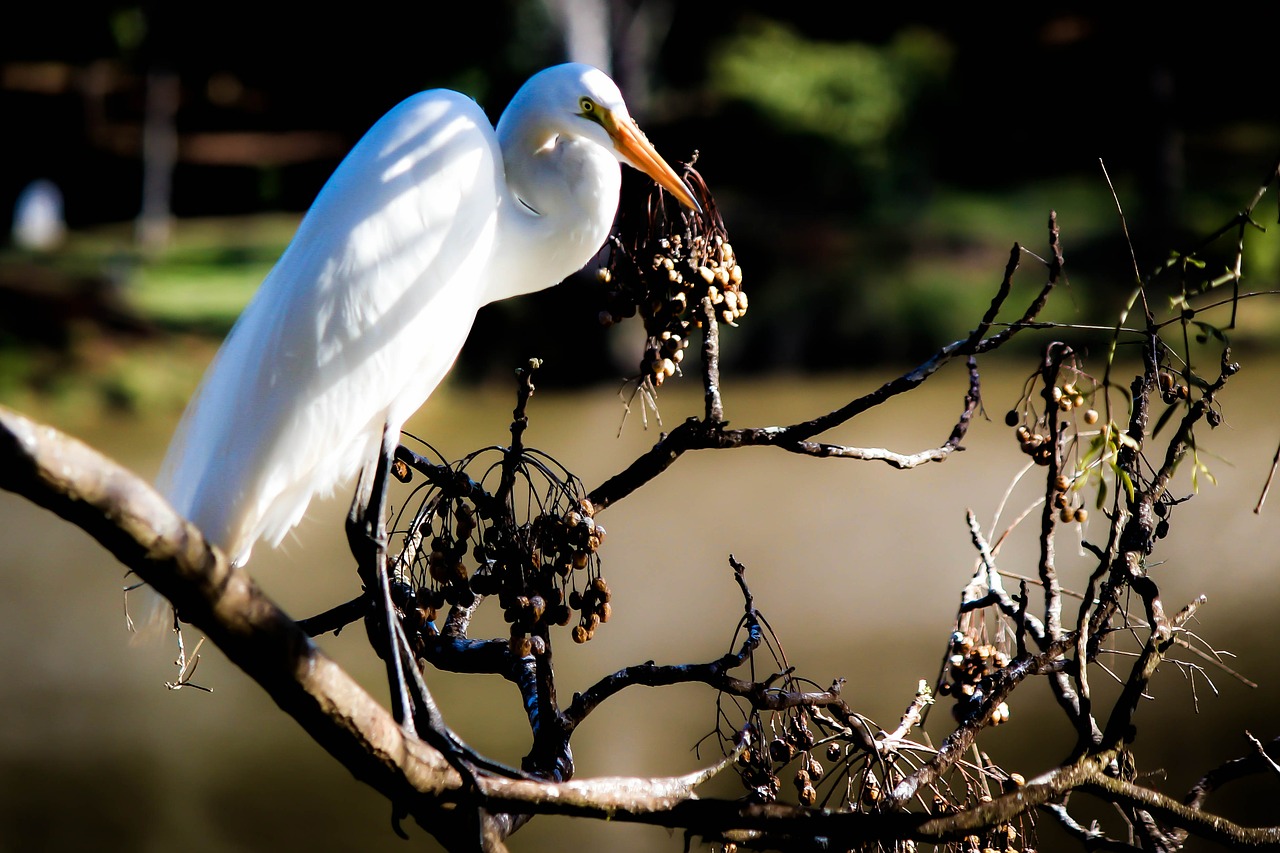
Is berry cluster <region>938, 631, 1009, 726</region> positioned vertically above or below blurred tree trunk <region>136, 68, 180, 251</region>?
below

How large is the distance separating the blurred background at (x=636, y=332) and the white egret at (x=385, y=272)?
0.55ft

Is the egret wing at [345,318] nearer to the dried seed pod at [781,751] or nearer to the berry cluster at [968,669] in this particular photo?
the dried seed pod at [781,751]

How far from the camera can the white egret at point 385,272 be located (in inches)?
59.2

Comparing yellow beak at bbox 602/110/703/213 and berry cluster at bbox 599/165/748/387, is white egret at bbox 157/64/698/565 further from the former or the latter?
berry cluster at bbox 599/165/748/387

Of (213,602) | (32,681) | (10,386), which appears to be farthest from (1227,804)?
(10,386)

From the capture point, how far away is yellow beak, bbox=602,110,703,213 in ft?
4.46

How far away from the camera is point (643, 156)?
4.69 ft

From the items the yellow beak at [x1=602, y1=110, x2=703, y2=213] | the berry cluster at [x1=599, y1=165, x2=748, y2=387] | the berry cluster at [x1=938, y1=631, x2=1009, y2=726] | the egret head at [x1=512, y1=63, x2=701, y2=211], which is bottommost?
the berry cluster at [x1=938, y1=631, x2=1009, y2=726]

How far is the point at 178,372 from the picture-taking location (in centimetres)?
734

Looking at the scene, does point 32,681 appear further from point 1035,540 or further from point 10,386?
point 1035,540

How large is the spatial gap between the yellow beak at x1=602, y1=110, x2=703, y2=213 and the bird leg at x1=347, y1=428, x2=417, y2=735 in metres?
0.48

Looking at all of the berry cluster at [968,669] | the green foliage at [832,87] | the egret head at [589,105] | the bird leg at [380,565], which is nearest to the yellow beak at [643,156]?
the egret head at [589,105]

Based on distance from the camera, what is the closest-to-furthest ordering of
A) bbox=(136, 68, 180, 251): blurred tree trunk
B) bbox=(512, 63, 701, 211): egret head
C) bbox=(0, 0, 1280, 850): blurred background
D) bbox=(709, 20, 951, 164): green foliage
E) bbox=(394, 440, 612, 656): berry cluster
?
bbox=(394, 440, 612, 656): berry cluster, bbox=(512, 63, 701, 211): egret head, bbox=(0, 0, 1280, 850): blurred background, bbox=(709, 20, 951, 164): green foliage, bbox=(136, 68, 180, 251): blurred tree trunk

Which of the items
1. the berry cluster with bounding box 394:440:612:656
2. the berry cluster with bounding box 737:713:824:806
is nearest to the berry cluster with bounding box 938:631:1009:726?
the berry cluster with bounding box 737:713:824:806
